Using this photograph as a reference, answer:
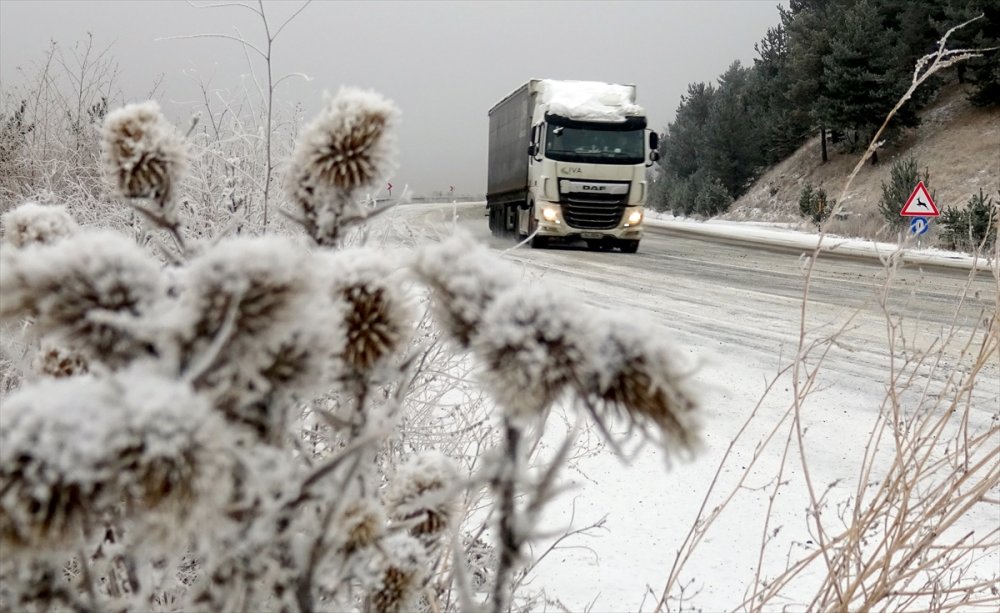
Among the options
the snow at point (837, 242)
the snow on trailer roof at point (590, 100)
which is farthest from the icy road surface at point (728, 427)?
the snow on trailer roof at point (590, 100)

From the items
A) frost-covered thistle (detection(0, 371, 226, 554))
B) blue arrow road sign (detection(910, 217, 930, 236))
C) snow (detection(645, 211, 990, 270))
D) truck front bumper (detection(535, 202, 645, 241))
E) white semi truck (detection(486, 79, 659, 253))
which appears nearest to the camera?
frost-covered thistle (detection(0, 371, 226, 554))

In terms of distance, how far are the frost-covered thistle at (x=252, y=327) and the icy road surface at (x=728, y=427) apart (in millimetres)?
239

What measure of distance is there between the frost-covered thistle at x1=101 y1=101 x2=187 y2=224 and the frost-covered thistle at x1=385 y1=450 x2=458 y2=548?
39 centimetres

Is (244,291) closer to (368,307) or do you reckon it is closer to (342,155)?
(368,307)

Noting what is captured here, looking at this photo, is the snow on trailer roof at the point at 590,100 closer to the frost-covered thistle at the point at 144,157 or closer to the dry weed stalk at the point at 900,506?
the dry weed stalk at the point at 900,506

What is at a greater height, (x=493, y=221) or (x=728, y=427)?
(x=493, y=221)

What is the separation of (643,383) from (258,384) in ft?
0.92

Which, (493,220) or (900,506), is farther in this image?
(493,220)

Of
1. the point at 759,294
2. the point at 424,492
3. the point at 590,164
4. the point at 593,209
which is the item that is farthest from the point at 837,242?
the point at 424,492

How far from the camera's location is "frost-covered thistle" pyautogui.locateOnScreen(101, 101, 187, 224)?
34.7 inches

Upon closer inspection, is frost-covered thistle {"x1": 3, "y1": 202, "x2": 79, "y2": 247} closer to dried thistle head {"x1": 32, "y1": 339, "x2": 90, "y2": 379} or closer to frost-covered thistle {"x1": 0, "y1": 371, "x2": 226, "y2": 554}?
dried thistle head {"x1": 32, "y1": 339, "x2": 90, "y2": 379}

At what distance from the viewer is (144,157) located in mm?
881

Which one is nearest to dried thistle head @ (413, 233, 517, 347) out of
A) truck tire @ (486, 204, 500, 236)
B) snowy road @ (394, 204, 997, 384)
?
snowy road @ (394, 204, 997, 384)

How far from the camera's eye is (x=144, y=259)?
575mm
